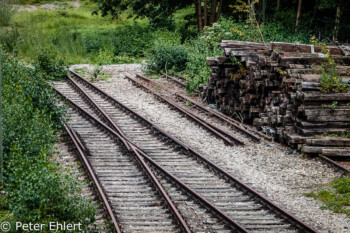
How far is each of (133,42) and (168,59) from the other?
7606 mm

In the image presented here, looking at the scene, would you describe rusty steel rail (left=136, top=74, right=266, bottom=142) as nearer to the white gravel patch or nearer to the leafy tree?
the white gravel patch

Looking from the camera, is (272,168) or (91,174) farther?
(272,168)

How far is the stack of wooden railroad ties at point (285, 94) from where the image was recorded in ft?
41.7

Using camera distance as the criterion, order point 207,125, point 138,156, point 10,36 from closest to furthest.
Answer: point 138,156, point 207,125, point 10,36

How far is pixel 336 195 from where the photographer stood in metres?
9.98

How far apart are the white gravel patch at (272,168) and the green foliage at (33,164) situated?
12.7 feet

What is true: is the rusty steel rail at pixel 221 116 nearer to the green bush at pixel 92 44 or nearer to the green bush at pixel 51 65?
the green bush at pixel 51 65

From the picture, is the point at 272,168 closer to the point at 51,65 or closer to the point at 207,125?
the point at 207,125

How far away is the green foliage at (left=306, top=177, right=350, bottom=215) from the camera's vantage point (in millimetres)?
9453

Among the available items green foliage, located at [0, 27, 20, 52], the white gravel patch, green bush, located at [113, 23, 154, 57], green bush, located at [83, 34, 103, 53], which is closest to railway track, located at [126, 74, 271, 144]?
the white gravel patch

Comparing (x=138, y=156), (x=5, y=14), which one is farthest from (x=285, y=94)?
(x=5, y=14)

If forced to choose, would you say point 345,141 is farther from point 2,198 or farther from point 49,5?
point 49,5

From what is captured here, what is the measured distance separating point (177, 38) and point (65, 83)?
9.48m

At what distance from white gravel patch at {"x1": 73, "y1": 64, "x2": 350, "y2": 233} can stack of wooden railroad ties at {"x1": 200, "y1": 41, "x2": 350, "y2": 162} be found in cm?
71
